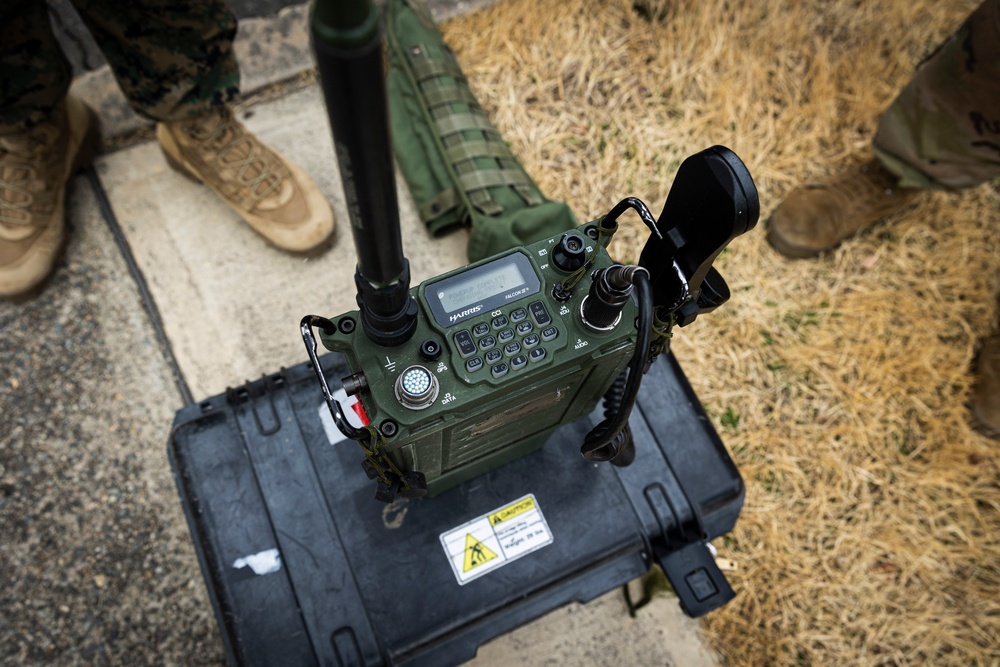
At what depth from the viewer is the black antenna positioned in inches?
22.3

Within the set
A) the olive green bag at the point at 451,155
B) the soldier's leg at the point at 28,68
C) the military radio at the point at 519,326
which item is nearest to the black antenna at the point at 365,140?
the military radio at the point at 519,326

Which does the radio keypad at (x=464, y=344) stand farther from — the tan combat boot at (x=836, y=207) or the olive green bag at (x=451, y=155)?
the tan combat boot at (x=836, y=207)

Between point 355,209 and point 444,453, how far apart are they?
605 millimetres

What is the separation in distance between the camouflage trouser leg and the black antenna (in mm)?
1967

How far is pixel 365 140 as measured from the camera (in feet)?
2.21

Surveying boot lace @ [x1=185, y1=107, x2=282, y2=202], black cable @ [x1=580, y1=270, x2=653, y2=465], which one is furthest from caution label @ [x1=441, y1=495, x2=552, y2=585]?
boot lace @ [x1=185, y1=107, x2=282, y2=202]

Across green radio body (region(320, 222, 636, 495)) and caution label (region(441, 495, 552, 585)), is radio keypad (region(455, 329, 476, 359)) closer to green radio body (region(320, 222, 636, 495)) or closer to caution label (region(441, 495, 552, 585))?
green radio body (region(320, 222, 636, 495))

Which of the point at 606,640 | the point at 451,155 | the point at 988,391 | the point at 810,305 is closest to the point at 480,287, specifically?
the point at 451,155

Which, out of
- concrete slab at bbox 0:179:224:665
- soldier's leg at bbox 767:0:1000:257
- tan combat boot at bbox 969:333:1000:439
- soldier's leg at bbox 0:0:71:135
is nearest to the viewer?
soldier's leg at bbox 0:0:71:135

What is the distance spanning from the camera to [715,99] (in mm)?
2594

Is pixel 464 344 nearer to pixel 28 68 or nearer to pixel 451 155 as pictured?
pixel 451 155

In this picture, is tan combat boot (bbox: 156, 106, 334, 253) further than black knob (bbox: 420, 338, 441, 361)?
Yes

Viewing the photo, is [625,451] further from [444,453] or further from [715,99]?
[715,99]

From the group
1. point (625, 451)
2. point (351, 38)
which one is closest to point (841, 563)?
point (625, 451)
